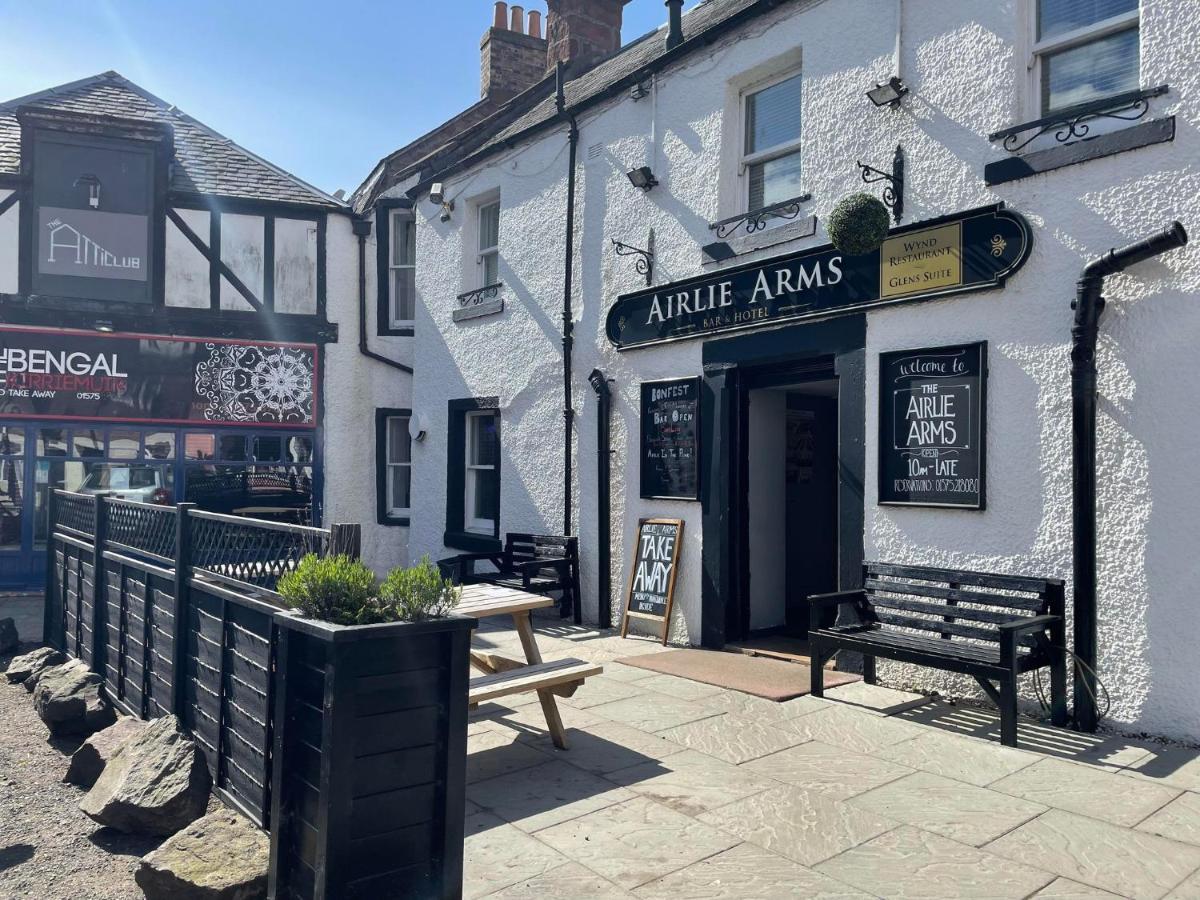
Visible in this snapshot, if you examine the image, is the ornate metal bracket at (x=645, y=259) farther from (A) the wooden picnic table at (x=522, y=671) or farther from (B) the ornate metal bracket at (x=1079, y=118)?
(A) the wooden picnic table at (x=522, y=671)

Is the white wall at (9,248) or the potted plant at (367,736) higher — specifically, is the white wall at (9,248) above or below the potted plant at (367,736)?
above

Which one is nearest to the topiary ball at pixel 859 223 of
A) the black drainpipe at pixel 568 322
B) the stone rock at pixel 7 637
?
the black drainpipe at pixel 568 322

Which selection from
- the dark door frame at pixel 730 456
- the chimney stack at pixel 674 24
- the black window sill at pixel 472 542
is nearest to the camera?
the dark door frame at pixel 730 456

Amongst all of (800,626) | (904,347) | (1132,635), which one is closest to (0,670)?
(800,626)

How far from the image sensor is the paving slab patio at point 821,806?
358 cm

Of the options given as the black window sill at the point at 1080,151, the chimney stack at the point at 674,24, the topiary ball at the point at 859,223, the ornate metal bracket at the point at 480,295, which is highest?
the chimney stack at the point at 674,24

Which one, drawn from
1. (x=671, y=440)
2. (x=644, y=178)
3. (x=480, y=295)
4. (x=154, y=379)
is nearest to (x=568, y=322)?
(x=644, y=178)

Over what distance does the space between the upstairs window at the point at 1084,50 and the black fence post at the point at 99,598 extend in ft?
23.0

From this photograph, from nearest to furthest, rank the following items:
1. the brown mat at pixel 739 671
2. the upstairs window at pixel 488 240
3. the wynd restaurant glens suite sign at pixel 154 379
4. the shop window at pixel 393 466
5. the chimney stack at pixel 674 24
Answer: the brown mat at pixel 739 671 → the chimney stack at pixel 674 24 → the upstairs window at pixel 488 240 → the wynd restaurant glens suite sign at pixel 154 379 → the shop window at pixel 393 466

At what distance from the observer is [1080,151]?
5.49 meters

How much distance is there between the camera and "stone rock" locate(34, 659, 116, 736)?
6.05m

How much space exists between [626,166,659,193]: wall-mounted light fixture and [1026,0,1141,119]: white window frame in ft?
11.4

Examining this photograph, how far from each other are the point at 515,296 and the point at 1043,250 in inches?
240

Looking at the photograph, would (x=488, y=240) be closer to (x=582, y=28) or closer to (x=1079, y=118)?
(x=582, y=28)
